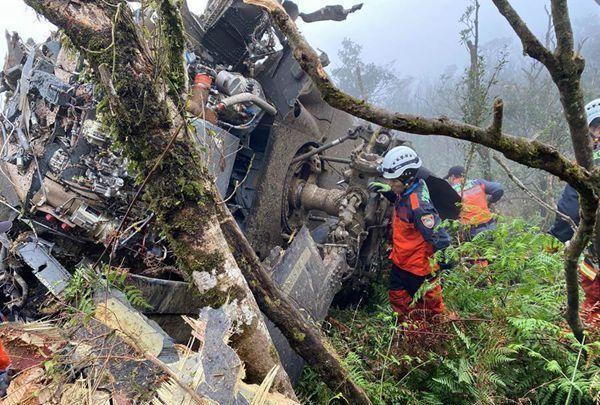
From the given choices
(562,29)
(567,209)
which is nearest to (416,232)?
(567,209)

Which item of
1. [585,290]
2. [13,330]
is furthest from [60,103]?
[585,290]

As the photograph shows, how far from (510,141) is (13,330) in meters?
3.49

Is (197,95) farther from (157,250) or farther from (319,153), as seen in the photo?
(319,153)

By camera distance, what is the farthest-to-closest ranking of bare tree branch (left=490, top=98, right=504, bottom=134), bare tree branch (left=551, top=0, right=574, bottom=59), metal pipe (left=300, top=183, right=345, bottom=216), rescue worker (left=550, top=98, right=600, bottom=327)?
metal pipe (left=300, top=183, right=345, bottom=216), rescue worker (left=550, top=98, right=600, bottom=327), bare tree branch (left=551, top=0, right=574, bottom=59), bare tree branch (left=490, top=98, right=504, bottom=134)

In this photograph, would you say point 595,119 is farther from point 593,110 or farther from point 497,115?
point 497,115

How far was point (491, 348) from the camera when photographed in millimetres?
2869

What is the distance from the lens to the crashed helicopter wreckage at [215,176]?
12.4ft

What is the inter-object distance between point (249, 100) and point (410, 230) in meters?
2.30

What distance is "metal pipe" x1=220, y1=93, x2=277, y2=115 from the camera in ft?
14.9

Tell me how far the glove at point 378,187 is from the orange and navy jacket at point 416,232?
0.54 feet

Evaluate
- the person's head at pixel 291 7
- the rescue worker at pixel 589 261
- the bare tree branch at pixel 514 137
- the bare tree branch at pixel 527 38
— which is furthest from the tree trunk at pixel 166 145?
the person's head at pixel 291 7

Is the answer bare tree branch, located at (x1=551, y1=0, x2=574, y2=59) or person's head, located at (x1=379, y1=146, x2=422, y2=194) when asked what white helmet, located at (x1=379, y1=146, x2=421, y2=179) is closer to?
person's head, located at (x1=379, y1=146, x2=422, y2=194)

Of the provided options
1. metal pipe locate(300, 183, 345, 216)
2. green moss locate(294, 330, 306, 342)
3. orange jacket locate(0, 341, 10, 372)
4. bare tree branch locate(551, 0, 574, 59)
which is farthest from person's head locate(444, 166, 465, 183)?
orange jacket locate(0, 341, 10, 372)

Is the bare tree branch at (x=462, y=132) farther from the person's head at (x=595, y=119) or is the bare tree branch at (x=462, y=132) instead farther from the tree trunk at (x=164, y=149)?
the person's head at (x=595, y=119)
